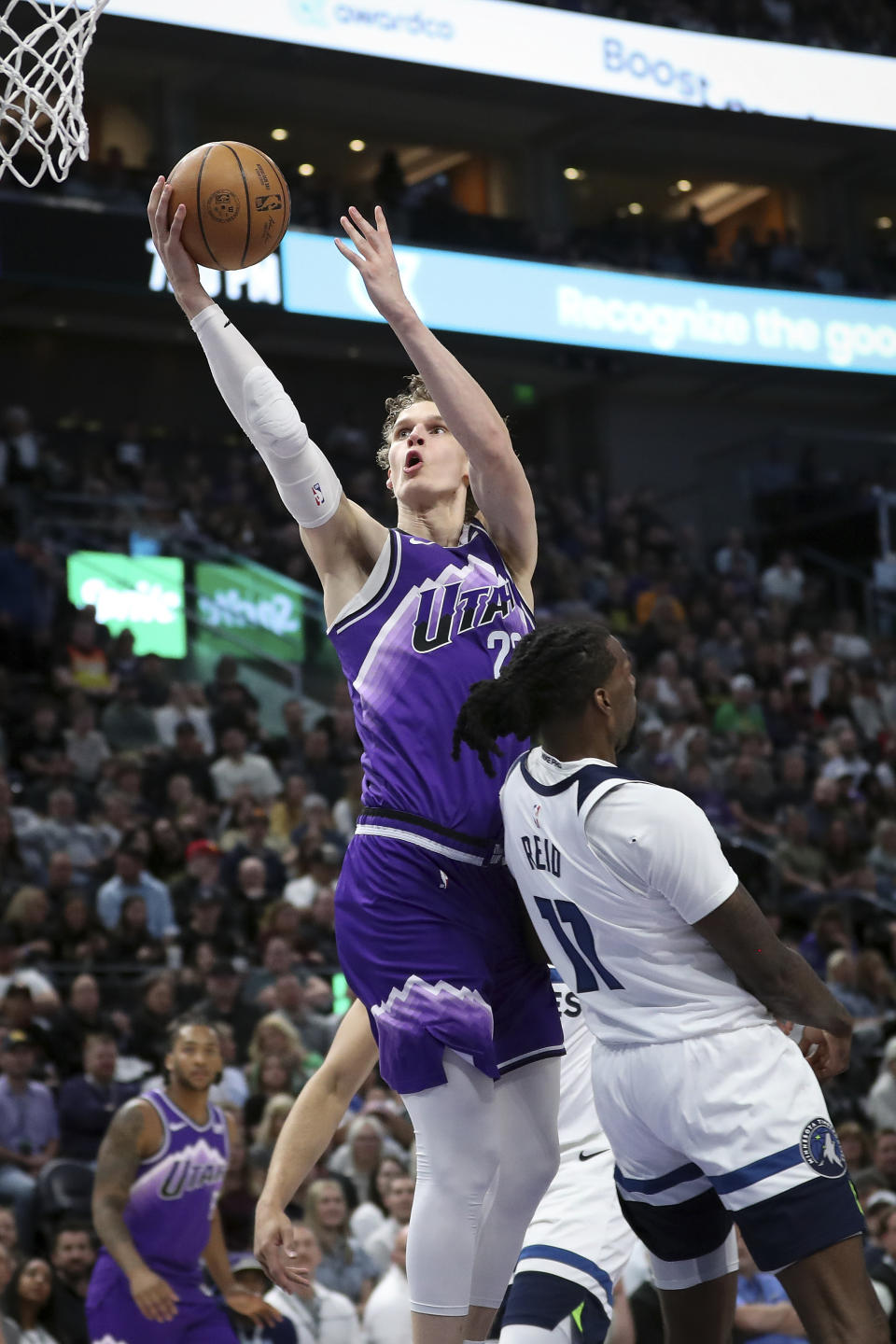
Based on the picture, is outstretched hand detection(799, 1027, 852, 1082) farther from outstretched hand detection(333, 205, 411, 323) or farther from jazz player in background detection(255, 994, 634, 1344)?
outstretched hand detection(333, 205, 411, 323)

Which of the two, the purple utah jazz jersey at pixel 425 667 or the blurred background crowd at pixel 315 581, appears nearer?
the purple utah jazz jersey at pixel 425 667

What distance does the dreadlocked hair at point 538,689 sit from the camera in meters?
3.62

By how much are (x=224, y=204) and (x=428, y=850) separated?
5.15 ft

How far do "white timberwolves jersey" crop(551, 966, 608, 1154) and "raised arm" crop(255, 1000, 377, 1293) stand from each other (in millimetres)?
639

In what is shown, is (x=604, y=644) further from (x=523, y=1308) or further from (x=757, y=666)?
(x=757, y=666)

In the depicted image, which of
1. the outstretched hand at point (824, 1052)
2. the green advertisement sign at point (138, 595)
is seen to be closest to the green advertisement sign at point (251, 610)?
the green advertisement sign at point (138, 595)

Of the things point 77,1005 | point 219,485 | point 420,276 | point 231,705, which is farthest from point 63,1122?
point 420,276

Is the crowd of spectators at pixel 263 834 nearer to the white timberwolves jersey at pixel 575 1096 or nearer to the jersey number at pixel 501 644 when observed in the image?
the white timberwolves jersey at pixel 575 1096

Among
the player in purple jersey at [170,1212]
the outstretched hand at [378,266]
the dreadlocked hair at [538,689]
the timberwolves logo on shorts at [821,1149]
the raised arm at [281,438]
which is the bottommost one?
the player in purple jersey at [170,1212]

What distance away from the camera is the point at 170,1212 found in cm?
721

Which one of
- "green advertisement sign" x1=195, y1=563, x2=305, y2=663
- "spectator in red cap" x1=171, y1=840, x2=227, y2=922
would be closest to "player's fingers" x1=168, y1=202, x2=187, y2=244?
"spectator in red cap" x1=171, y1=840, x2=227, y2=922

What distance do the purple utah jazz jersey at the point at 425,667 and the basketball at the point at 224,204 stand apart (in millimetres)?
768

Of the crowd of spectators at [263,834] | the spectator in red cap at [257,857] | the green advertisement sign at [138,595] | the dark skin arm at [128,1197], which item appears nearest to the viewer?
the dark skin arm at [128,1197]

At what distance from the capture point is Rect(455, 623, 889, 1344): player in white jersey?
3.33m
